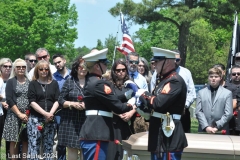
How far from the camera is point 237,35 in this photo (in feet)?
39.5

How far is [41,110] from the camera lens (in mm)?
9000

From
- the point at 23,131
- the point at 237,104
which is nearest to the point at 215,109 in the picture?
the point at 237,104

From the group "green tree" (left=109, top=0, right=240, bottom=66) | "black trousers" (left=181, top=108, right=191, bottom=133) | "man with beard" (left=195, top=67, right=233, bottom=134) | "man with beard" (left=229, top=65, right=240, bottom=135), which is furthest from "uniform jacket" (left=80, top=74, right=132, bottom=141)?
"green tree" (left=109, top=0, right=240, bottom=66)

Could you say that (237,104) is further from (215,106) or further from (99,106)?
(99,106)

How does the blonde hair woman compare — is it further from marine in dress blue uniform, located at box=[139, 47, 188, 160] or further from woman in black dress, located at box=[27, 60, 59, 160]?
marine in dress blue uniform, located at box=[139, 47, 188, 160]

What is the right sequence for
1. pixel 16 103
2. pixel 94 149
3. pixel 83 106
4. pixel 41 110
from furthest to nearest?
1. pixel 16 103
2. pixel 41 110
3. pixel 83 106
4. pixel 94 149

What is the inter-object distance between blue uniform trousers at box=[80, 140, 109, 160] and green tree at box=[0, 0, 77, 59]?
152 feet

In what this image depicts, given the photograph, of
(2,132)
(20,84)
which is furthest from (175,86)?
(2,132)

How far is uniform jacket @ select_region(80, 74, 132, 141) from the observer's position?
21.3ft

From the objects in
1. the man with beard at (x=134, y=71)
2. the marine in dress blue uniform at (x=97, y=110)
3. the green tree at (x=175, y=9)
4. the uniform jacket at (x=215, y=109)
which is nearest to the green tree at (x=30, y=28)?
the green tree at (x=175, y=9)

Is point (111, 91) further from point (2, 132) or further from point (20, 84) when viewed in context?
point (2, 132)

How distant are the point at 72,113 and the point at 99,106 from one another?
2.28 metres

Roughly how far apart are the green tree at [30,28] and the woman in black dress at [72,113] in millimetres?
43814

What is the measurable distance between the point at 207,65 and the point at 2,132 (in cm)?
4222
